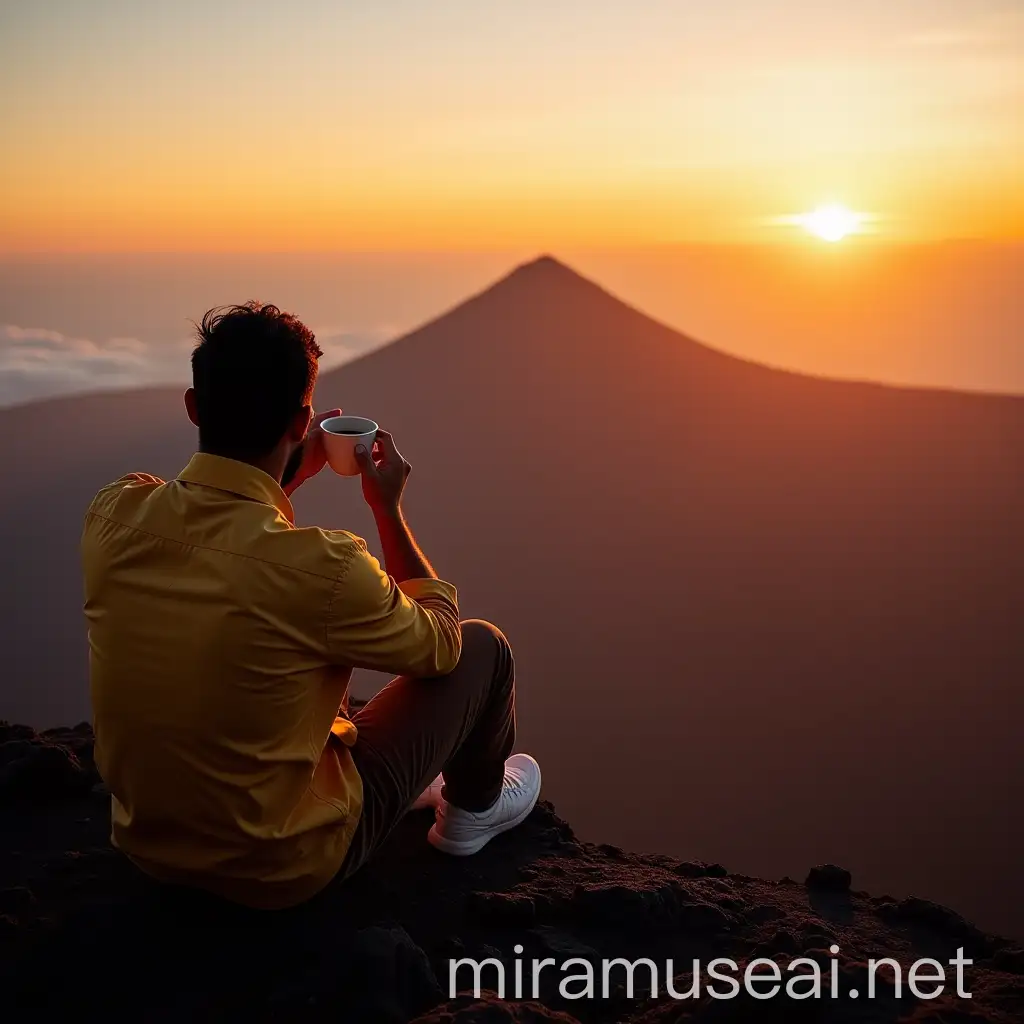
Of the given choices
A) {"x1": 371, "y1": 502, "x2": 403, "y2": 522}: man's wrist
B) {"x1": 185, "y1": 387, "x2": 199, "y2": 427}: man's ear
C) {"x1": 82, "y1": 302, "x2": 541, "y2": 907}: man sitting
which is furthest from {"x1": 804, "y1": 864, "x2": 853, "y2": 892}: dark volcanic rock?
{"x1": 185, "y1": 387, "x2": 199, "y2": 427}: man's ear

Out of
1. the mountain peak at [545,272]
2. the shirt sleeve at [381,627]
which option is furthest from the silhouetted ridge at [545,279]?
the shirt sleeve at [381,627]

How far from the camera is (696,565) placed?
5.60 metres

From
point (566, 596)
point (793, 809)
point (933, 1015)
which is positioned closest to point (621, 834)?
point (793, 809)

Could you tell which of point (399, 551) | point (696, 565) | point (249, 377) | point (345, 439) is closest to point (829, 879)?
point (399, 551)

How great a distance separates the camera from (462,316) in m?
8.28

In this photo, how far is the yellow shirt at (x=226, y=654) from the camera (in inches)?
59.8

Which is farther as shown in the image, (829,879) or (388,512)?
(829,879)

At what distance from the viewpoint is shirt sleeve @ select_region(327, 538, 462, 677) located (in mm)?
1532

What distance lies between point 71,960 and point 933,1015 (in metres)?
1.42

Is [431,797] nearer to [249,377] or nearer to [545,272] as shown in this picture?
[249,377]

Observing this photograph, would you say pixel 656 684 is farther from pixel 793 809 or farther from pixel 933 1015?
pixel 933 1015

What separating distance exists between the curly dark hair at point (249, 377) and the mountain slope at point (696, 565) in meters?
2.98

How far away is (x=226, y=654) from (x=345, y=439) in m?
0.49

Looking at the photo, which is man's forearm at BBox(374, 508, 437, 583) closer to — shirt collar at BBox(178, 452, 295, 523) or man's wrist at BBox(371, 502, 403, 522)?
man's wrist at BBox(371, 502, 403, 522)
